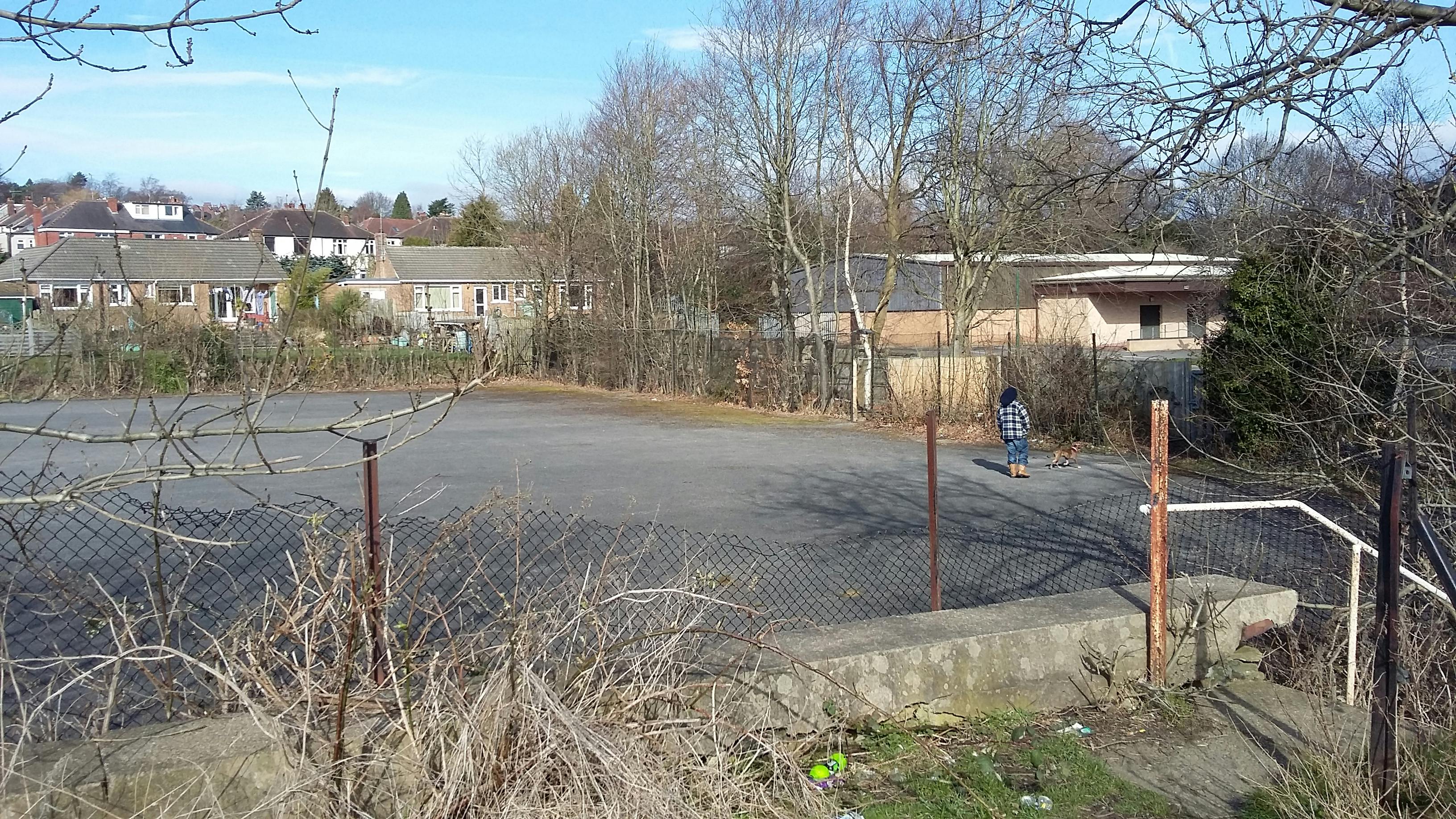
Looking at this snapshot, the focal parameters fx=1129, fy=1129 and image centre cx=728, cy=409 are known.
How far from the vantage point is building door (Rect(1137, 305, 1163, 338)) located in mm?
39062

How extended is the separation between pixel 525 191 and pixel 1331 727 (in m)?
37.8

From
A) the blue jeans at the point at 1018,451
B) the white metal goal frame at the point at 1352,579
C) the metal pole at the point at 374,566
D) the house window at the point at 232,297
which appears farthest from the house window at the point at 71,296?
the blue jeans at the point at 1018,451

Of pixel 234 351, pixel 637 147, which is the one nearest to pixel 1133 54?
pixel 234 351

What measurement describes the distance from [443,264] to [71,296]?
4547 centimetres

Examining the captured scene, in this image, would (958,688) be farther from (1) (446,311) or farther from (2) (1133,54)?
(1) (446,311)

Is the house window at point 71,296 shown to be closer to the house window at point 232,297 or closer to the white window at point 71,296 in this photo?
the white window at point 71,296

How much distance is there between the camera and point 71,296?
446 inches

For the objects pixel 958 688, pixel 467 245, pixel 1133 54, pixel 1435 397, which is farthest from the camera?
pixel 467 245

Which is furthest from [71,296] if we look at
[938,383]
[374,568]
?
[938,383]

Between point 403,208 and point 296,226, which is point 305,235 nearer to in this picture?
point 296,226

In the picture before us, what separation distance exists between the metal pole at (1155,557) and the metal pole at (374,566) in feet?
11.1

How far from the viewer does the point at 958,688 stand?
493cm

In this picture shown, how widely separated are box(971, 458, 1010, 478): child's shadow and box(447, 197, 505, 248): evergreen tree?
28742 millimetres

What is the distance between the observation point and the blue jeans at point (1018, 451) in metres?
14.7
